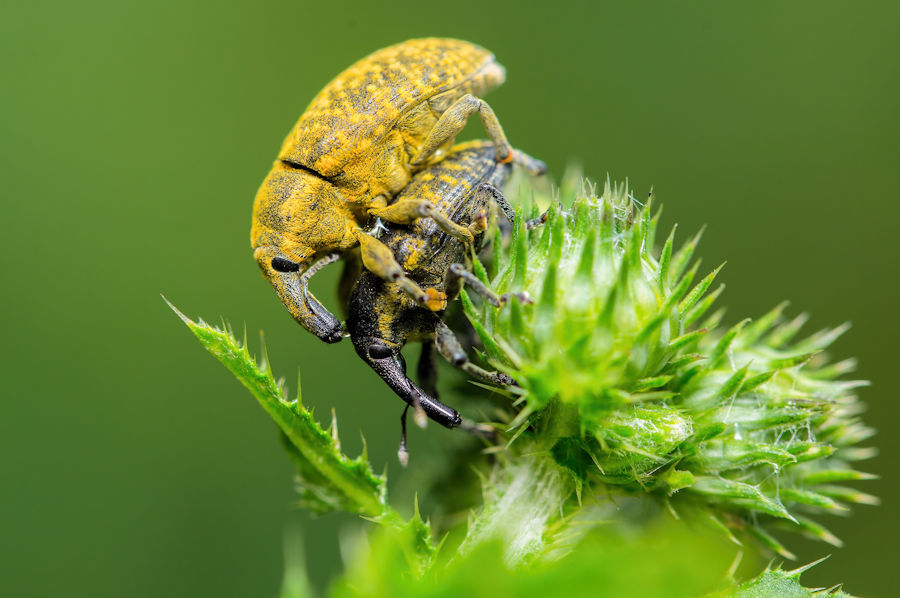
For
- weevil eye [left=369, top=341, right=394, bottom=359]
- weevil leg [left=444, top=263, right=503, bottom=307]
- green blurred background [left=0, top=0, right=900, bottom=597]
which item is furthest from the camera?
green blurred background [left=0, top=0, right=900, bottom=597]

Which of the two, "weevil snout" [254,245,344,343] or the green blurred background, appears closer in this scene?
"weevil snout" [254,245,344,343]

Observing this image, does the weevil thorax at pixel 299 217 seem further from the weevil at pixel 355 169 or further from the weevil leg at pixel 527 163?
the weevil leg at pixel 527 163

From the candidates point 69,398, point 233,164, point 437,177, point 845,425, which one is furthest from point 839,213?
point 69,398

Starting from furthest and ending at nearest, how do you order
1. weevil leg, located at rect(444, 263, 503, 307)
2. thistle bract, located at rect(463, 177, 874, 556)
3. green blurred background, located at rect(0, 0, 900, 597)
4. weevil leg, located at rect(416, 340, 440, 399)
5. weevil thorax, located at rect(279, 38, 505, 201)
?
green blurred background, located at rect(0, 0, 900, 597) < weevil leg, located at rect(416, 340, 440, 399) < weevil thorax, located at rect(279, 38, 505, 201) < weevil leg, located at rect(444, 263, 503, 307) < thistle bract, located at rect(463, 177, 874, 556)

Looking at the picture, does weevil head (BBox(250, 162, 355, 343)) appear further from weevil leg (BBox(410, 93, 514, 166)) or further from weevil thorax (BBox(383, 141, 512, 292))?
weevil leg (BBox(410, 93, 514, 166))

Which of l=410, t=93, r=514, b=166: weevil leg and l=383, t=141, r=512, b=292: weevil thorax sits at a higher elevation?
l=410, t=93, r=514, b=166: weevil leg

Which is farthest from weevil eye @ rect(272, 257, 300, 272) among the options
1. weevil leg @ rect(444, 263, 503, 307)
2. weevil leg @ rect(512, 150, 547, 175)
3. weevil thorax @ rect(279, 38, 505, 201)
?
weevil leg @ rect(512, 150, 547, 175)

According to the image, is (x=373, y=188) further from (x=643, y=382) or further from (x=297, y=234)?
(x=643, y=382)
